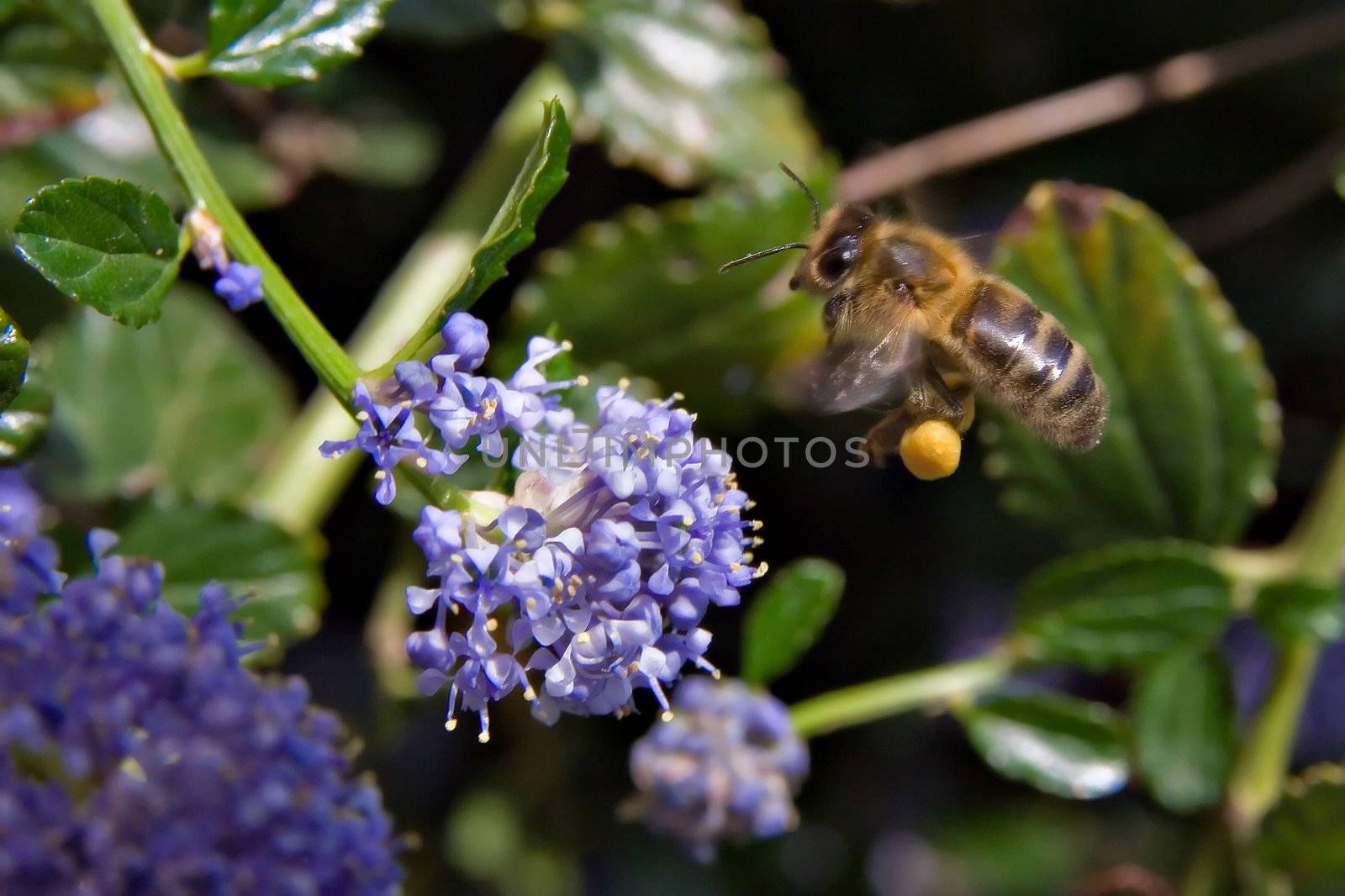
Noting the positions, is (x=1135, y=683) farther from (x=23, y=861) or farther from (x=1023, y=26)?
(x=23, y=861)

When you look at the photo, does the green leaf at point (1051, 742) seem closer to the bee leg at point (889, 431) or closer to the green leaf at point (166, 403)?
the bee leg at point (889, 431)

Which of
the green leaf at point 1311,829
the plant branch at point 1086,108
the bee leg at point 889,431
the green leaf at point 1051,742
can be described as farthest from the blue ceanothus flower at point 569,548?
the plant branch at point 1086,108

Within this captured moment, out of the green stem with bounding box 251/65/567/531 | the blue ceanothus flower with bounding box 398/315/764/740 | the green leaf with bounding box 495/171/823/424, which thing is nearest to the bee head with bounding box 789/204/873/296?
the green leaf with bounding box 495/171/823/424

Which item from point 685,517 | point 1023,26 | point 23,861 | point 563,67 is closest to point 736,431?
point 563,67

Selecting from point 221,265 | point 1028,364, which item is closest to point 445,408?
point 221,265

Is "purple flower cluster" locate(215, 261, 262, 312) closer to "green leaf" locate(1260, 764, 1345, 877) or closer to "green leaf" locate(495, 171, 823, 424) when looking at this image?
"green leaf" locate(495, 171, 823, 424)

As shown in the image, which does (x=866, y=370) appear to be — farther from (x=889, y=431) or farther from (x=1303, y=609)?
(x=1303, y=609)
